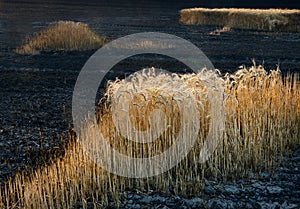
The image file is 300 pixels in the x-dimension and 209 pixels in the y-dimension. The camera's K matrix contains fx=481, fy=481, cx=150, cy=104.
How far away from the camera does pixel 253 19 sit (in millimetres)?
23578

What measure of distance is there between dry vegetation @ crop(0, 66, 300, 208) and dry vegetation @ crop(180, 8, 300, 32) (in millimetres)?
16824

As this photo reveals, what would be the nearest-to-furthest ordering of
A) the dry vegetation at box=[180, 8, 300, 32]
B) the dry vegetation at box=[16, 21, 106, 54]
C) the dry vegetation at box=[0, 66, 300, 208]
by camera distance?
the dry vegetation at box=[0, 66, 300, 208], the dry vegetation at box=[16, 21, 106, 54], the dry vegetation at box=[180, 8, 300, 32]

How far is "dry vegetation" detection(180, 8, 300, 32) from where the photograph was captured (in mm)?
22609

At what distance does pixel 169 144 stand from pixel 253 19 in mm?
19333

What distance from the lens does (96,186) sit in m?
5.05

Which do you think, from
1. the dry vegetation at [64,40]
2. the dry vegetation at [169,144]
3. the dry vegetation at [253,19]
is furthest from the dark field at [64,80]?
the dry vegetation at [253,19]

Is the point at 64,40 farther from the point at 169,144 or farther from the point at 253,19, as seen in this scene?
the point at 169,144

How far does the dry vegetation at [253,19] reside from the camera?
22.6 m

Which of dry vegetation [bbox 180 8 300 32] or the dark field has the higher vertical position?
dry vegetation [bbox 180 8 300 32]

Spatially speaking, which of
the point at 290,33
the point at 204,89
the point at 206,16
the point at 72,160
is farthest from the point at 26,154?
the point at 206,16

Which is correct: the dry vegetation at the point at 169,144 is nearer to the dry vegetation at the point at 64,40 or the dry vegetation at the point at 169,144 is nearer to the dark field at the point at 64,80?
the dark field at the point at 64,80

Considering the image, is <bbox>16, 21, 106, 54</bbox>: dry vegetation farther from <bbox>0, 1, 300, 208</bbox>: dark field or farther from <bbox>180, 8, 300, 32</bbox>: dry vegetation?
<bbox>180, 8, 300, 32</bbox>: dry vegetation

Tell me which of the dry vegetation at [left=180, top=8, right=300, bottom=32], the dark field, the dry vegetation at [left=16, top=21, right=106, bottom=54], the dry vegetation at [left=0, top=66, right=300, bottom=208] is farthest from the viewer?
the dry vegetation at [left=180, top=8, right=300, bottom=32]

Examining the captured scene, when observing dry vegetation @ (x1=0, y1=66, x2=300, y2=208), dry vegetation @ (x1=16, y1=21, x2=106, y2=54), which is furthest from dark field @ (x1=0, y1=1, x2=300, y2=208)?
dry vegetation @ (x1=16, y1=21, x2=106, y2=54)
